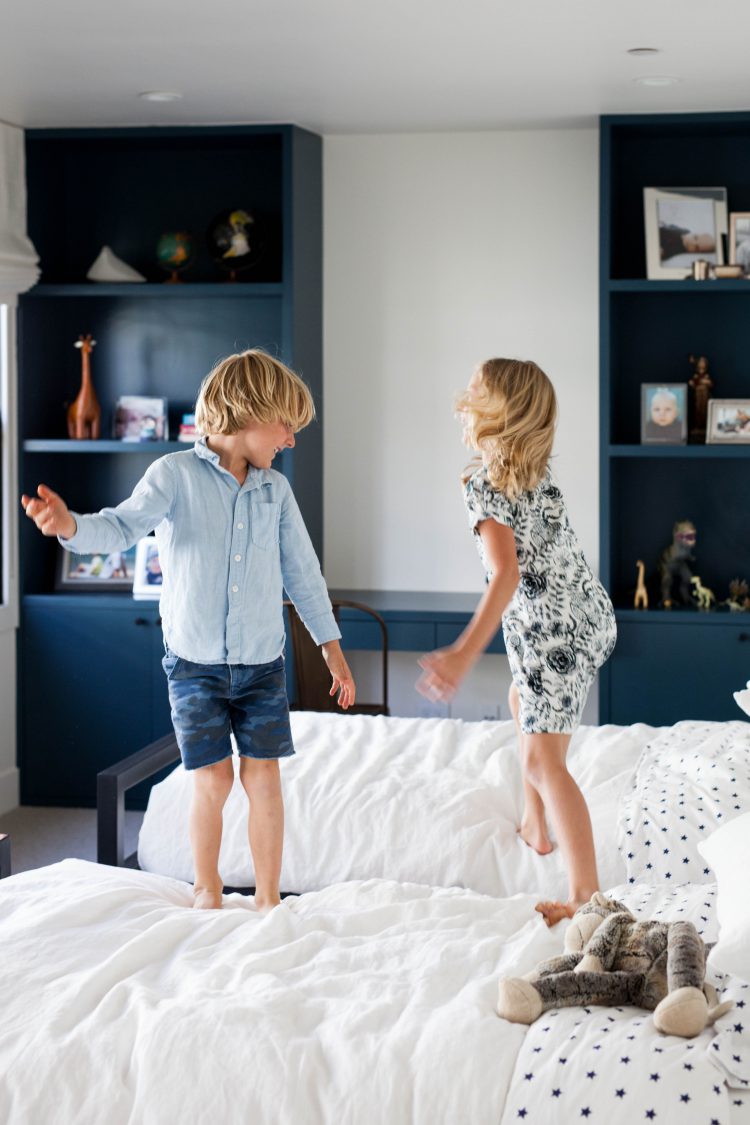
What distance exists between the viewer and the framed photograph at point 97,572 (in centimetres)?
479

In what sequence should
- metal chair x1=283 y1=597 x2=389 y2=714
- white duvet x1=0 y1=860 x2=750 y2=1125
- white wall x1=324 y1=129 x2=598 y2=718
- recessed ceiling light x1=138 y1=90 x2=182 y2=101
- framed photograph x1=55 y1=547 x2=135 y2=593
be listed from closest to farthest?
white duvet x1=0 y1=860 x2=750 y2=1125, recessed ceiling light x1=138 y1=90 x2=182 y2=101, metal chair x1=283 y1=597 x2=389 y2=714, white wall x1=324 y1=129 x2=598 y2=718, framed photograph x1=55 y1=547 x2=135 y2=593

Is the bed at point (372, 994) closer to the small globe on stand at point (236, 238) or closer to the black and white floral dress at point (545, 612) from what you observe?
the black and white floral dress at point (545, 612)

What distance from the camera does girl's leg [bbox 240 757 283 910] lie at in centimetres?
264

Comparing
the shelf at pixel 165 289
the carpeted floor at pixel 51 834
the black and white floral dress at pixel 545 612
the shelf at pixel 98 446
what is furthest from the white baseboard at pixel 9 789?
the black and white floral dress at pixel 545 612

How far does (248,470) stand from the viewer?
2648mm

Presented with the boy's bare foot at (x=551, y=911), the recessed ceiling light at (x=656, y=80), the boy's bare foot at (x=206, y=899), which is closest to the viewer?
the boy's bare foot at (x=551, y=911)

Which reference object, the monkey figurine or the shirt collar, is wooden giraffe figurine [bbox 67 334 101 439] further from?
the shirt collar

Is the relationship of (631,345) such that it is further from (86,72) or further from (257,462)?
(257,462)

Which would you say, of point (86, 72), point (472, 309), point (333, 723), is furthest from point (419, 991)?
point (472, 309)

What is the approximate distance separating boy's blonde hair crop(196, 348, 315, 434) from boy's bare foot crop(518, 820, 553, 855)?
96cm

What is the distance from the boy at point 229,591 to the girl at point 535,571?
38 centimetres

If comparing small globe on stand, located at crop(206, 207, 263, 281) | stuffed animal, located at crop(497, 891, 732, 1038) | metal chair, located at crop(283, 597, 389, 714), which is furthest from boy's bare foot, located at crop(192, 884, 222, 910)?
small globe on stand, located at crop(206, 207, 263, 281)

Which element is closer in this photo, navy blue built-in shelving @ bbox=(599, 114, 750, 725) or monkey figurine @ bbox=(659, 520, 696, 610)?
navy blue built-in shelving @ bbox=(599, 114, 750, 725)

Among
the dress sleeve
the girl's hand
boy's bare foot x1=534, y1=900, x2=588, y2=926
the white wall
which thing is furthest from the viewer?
the white wall
